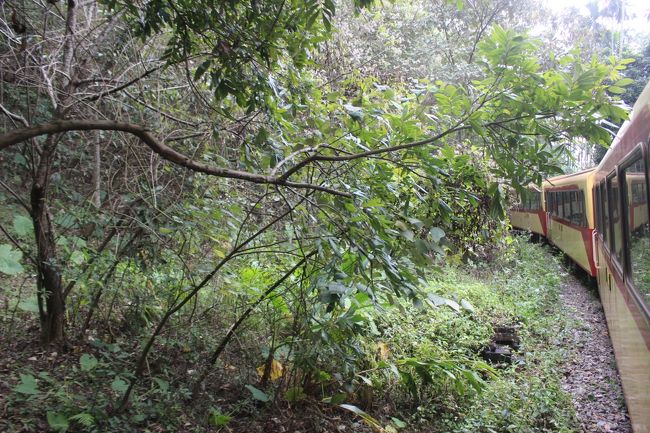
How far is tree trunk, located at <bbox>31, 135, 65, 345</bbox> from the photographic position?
452cm

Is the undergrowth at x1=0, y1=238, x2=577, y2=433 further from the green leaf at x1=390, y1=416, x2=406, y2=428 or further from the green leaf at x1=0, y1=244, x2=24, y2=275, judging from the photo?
the green leaf at x1=0, y1=244, x2=24, y2=275

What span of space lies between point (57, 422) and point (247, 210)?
2201 millimetres

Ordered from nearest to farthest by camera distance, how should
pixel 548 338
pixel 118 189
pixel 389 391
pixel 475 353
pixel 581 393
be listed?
pixel 118 189 → pixel 389 391 → pixel 581 393 → pixel 475 353 → pixel 548 338

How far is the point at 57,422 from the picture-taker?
3.62 meters

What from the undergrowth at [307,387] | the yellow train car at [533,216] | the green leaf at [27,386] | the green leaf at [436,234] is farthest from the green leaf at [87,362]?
the yellow train car at [533,216]

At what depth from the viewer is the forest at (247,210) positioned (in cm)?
330

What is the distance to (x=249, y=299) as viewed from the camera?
4.87 metres

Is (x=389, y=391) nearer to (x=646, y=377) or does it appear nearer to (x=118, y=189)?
(x=646, y=377)

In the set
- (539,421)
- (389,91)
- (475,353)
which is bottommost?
(539,421)

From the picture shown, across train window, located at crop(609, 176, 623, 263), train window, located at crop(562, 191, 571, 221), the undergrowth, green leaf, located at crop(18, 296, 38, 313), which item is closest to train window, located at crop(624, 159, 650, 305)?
train window, located at crop(609, 176, 623, 263)

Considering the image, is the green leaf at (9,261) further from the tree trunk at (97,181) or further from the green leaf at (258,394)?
the green leaf at (258,394)

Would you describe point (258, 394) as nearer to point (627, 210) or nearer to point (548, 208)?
point (627, 210)

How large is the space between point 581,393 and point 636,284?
2.48m

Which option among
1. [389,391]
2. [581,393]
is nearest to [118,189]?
[389,391]
